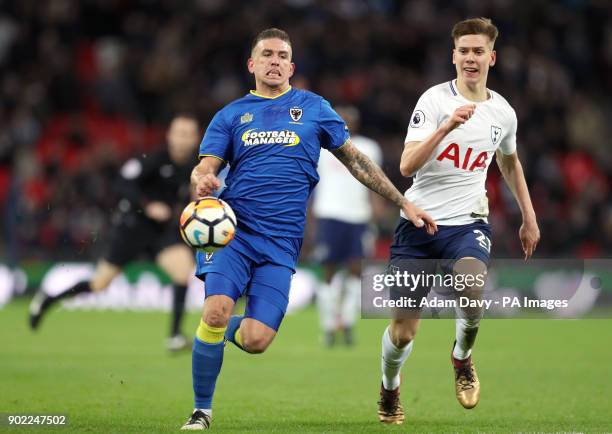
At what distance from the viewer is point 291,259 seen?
722 cm

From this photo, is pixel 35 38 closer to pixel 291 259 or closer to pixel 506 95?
pixel 506 95

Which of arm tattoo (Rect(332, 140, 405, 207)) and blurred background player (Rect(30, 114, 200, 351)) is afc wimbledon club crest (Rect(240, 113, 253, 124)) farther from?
blurred background player (Rect(30, 114, 200, 351))

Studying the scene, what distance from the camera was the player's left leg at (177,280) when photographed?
39.3ft

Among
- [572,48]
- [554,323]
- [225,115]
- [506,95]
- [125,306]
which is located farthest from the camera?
[572,48]

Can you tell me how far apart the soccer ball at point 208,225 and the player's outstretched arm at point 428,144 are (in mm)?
1195

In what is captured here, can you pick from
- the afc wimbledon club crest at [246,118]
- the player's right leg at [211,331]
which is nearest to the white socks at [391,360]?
the player's right leg at [211,331]

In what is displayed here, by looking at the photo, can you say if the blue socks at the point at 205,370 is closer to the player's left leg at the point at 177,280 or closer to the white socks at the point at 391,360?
the white socks at the point at 391,360

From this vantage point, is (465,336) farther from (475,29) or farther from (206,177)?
(206,177)

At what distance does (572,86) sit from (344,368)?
1265 cm

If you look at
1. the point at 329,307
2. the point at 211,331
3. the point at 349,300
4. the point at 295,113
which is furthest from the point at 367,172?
the point at 349,300

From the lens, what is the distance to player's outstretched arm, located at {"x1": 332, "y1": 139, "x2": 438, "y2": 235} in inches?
271

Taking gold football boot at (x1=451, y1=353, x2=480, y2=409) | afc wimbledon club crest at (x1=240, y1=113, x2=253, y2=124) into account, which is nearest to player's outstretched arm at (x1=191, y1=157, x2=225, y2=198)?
afc wimbledon club crest at (x1=240, y1=113, x2=253, y2=124)

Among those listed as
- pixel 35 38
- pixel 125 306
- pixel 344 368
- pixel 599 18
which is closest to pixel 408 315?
pixel 344 368

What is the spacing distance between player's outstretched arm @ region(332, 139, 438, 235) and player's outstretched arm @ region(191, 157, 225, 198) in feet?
2.62
